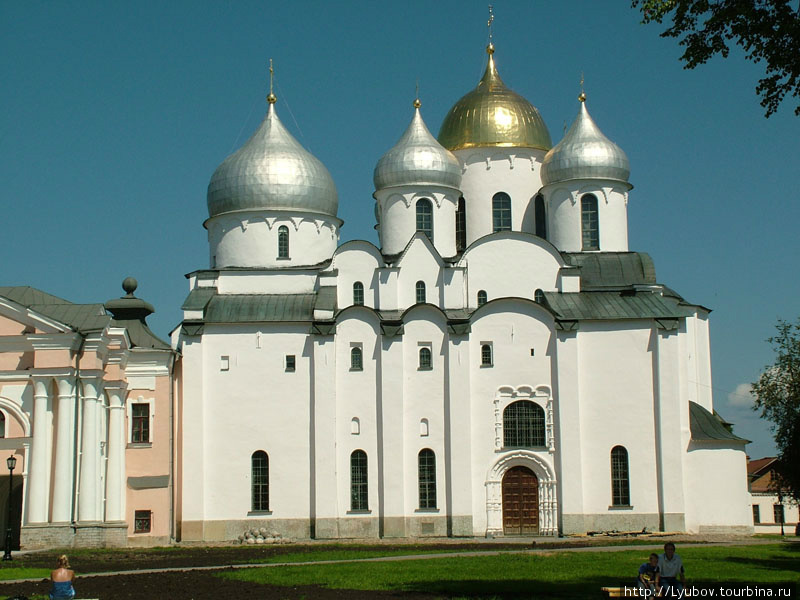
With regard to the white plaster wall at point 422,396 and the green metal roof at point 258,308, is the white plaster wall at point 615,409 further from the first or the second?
the green metal roof at point 258,308

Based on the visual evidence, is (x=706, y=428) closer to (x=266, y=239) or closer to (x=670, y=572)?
(x=266, y=239)

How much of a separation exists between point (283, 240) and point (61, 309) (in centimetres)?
1018

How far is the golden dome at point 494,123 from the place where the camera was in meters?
43.8

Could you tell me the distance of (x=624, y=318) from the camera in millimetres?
37969

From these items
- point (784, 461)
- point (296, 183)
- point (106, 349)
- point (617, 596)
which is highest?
point (296, 183)

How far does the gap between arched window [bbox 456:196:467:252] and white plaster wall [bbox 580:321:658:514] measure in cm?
723

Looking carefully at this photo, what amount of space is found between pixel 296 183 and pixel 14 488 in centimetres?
1422

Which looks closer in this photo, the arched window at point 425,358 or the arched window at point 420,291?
the arched window at point 425,358

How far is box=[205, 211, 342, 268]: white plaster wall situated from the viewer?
41156 millimetres

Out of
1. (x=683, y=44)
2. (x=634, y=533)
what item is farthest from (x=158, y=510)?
(x=683, y=44)

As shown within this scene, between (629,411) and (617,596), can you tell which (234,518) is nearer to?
(629,411)

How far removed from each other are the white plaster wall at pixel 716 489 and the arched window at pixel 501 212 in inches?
432

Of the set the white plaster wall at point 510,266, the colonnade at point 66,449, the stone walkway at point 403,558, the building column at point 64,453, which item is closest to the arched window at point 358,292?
the white plaster wall at point 510,266

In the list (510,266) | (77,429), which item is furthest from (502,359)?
(77,429)
